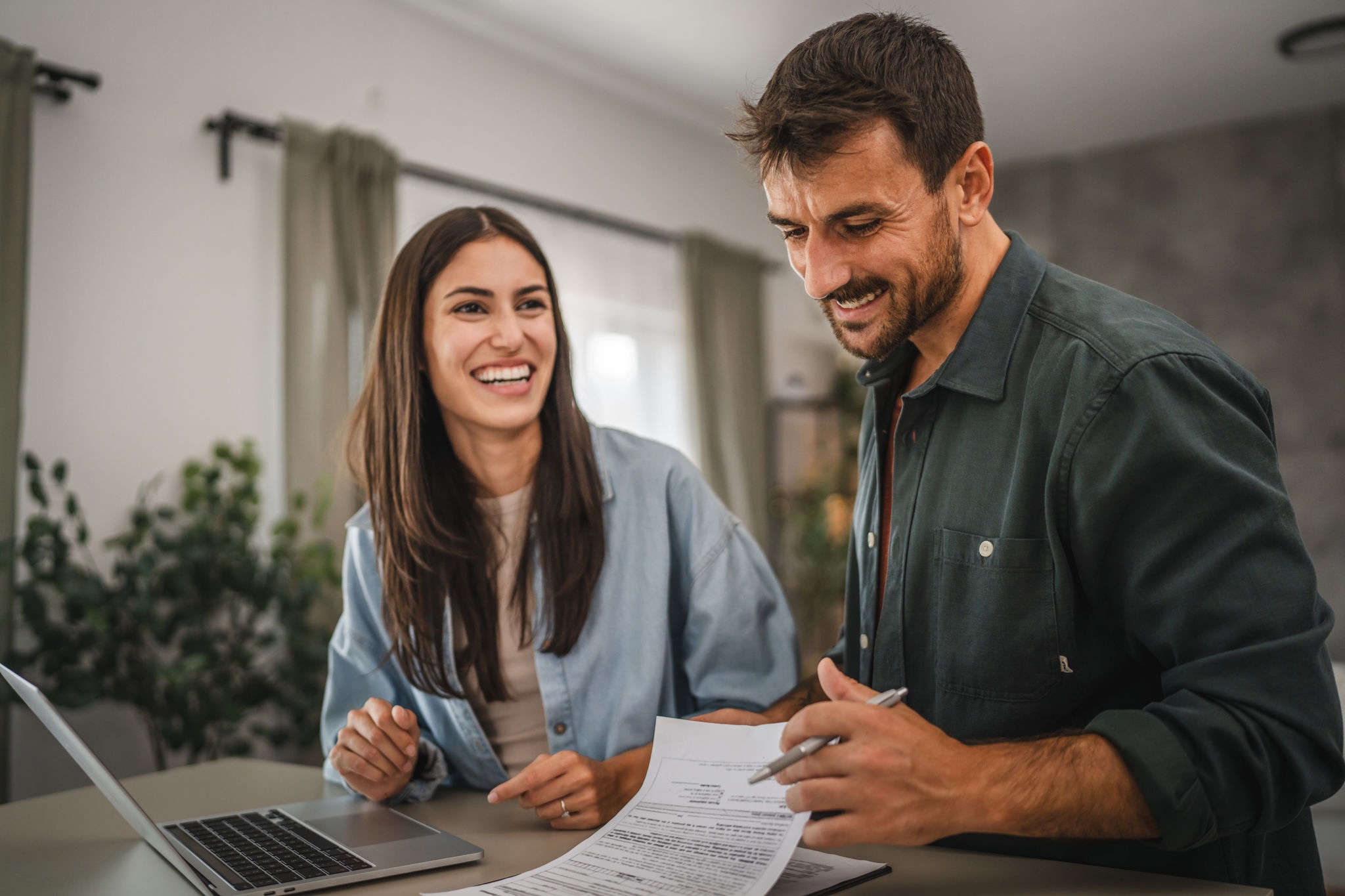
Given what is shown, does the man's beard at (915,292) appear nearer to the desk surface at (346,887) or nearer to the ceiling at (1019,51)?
the desk surface at (346,887)

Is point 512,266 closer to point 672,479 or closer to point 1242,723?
point 672,479

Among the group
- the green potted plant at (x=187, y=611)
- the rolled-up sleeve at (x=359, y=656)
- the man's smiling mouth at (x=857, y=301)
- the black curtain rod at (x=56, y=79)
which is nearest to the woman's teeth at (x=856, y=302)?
the man's smiling mouth at (x=857, y=301)

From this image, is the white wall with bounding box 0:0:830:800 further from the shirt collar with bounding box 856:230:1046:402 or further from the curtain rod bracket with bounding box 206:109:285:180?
the shirt collar with bounding box 856:230:1046:402

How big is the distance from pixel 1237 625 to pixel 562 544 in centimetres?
88

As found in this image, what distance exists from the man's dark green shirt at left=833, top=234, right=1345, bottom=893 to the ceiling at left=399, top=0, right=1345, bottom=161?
2807 mm

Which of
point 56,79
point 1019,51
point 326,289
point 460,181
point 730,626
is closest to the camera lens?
point 730,626

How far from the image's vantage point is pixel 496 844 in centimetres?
104

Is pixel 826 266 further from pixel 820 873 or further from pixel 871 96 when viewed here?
pixel 820 873

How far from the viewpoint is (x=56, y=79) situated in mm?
2668

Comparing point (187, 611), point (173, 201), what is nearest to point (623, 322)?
point (173, 201)

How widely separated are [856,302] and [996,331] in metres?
0.14

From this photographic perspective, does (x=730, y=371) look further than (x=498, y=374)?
Yes

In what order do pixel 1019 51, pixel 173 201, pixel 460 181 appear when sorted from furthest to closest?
1. pixel 1019 51
2. pixel 460 181
3. pixel 173 201

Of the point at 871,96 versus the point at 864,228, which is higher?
the point at 871,96
